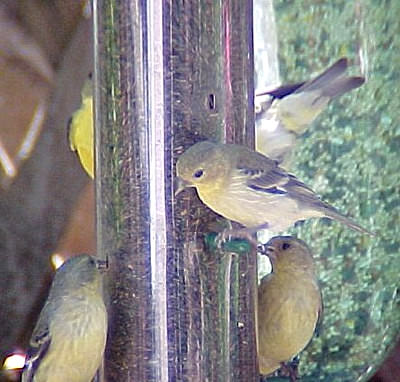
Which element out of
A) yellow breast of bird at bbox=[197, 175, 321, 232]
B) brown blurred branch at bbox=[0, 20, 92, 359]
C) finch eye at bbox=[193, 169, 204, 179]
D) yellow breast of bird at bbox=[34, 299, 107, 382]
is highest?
brown blurred branch at bbox=[0, 20, 92, 359]

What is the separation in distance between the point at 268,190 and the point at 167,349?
46cm

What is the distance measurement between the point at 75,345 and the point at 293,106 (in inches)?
42.8

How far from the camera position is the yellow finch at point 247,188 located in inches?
98.3

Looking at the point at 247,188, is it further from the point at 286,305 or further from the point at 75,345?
the point at 75,345

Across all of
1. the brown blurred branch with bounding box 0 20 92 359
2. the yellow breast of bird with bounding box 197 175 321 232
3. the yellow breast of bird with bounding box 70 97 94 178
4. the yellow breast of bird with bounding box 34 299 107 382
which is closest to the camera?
the yellow breast of bird with bounding box 34 299 107 382

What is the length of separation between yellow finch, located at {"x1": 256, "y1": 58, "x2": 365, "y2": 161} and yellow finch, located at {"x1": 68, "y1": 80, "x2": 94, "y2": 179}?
45cm

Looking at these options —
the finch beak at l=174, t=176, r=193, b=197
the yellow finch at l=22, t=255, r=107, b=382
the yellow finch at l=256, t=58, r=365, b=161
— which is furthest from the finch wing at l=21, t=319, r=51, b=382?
the yellow finch at l=256, t=58, r=365, b=161

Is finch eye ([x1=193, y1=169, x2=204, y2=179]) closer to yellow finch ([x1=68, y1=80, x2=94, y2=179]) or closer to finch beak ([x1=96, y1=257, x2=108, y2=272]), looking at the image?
finch beak ([x1=96, y1=257, x2=108, y2=272])

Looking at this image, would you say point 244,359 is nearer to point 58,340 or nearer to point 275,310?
point 275,310

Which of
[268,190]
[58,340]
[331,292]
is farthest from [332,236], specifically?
[58,340]

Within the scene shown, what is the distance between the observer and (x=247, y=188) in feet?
8.94

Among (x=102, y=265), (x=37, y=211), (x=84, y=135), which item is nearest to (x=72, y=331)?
(x=102, y=265)

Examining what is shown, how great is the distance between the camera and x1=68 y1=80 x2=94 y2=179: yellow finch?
345cm

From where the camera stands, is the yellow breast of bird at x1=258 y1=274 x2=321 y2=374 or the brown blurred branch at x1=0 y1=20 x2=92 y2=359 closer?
the yellow breast of bird at x1=258 y1=274 x2=321 y2=374
